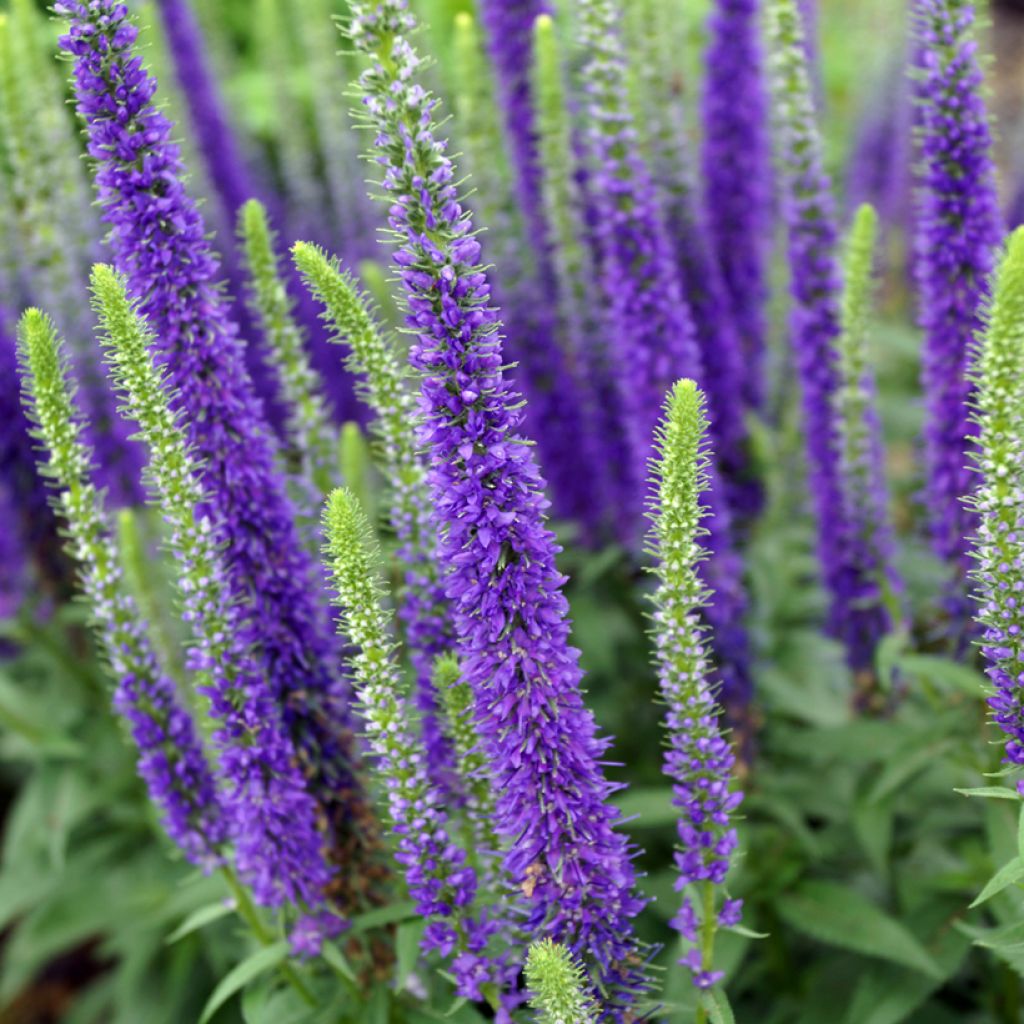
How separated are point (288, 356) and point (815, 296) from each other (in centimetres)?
247

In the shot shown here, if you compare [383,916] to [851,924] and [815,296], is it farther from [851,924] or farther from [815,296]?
[815,296]

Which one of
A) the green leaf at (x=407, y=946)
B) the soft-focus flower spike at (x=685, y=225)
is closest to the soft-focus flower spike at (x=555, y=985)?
the green leaf at (x=407, y=946)

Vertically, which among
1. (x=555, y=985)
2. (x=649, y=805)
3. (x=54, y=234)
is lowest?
(x=649, y=805)

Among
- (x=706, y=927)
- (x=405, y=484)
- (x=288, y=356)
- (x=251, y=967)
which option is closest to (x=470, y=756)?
(x=706, y=927)

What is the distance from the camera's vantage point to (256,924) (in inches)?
167

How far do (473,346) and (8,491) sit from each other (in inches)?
171

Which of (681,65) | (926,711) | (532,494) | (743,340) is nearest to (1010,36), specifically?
(681,65)

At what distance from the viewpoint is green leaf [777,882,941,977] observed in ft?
15.5

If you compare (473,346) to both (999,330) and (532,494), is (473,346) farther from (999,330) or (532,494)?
(999,330)

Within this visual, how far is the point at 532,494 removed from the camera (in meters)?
3.12

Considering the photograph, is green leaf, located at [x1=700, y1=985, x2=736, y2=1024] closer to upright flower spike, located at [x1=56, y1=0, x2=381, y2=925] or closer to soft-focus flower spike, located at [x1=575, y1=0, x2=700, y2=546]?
upright flower spike, located at [x1=56, y1=0, x2=381, y2=925]

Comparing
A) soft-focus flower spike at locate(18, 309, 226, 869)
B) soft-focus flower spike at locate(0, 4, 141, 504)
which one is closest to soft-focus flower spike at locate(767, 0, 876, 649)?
soft-focus flower spike at locate(18, 309, 226, 869)

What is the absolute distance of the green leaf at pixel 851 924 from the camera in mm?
4738

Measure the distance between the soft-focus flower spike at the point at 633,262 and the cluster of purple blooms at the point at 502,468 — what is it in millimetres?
15
